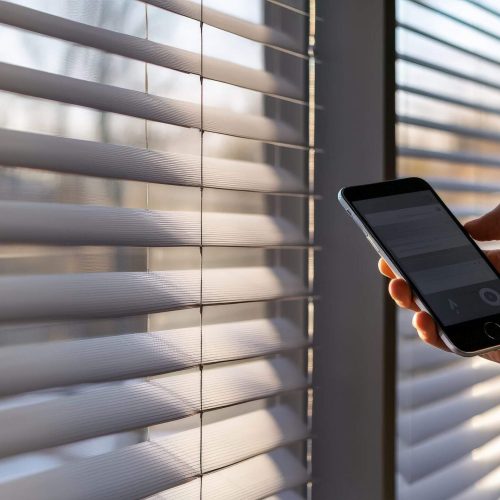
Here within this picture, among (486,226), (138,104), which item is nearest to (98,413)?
(138,104)

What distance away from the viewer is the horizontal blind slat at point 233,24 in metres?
0.78

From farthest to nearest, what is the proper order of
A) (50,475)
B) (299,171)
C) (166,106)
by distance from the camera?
(299,171), (166,106), (50,475)

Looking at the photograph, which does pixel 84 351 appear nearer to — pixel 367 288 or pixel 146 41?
pixel 146 41

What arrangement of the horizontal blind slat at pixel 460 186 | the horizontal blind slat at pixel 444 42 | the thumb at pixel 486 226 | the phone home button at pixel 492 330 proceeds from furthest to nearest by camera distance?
the horizontal blind slat at pixel 460 186
the horizontal blind slat at pixel 444 42
the thumb at pixel 486 226
the phone home button at pixel 492 330

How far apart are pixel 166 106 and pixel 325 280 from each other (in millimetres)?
357

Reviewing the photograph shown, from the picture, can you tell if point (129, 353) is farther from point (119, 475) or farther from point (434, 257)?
point (434, 257)

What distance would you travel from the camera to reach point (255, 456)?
34.1 inches

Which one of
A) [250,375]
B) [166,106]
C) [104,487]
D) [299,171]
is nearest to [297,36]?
[299,171]

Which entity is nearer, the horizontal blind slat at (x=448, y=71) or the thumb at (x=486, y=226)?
the thumb at (x=486, y=226)

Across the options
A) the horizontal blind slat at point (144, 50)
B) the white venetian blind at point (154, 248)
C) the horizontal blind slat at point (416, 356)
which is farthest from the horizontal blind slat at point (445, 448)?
Answer: the horizontal blind slat at point (144, 50)

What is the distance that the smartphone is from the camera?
79 centimetres

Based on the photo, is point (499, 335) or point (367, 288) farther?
point (367, 288)

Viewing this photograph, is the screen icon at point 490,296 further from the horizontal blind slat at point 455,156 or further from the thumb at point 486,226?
the horizontal blind slat at point 455,156

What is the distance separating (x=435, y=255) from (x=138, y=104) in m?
0.37
